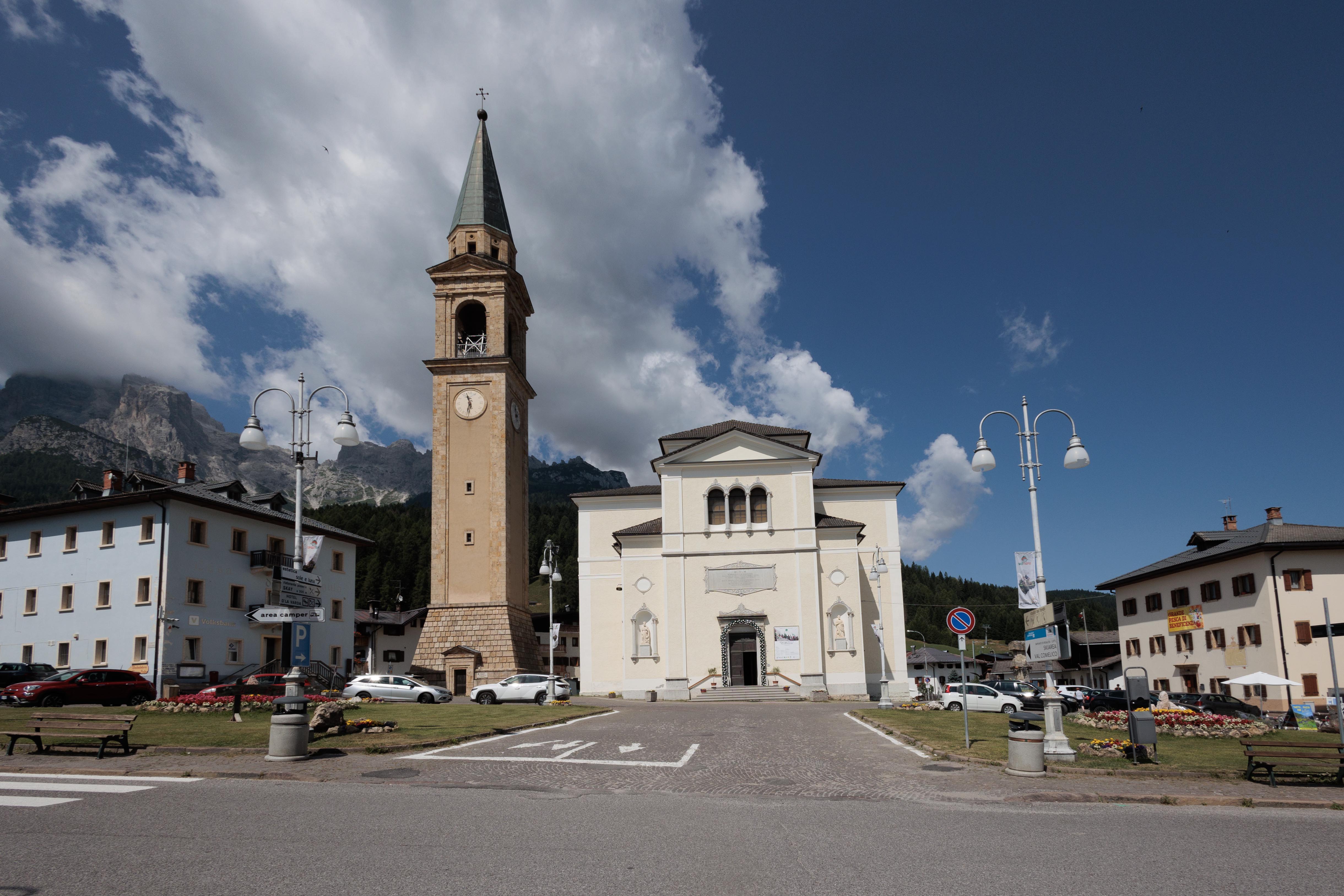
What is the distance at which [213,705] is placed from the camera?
23.2 meters

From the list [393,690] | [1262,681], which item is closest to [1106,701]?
[1262,681]

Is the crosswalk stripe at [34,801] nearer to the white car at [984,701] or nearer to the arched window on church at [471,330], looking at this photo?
the white car at [984,701]

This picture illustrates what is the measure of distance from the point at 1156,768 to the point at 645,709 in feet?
73.3

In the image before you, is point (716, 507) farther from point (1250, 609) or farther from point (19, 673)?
point (19, 673)

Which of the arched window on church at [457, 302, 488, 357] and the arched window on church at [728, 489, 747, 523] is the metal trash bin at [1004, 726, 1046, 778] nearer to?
the arched window on church at [728, 489, 747, 523]

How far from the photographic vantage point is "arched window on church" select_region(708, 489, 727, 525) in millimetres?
48219

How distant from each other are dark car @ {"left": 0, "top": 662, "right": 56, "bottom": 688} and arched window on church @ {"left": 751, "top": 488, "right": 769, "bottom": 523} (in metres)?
33.0

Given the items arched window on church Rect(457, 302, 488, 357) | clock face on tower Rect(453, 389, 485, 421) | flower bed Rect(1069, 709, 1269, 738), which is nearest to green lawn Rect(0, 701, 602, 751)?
flower bed Rect(1069, 709, 1269, 738)

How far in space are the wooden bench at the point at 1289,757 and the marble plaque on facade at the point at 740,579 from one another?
33236 mm

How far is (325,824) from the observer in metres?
9.15

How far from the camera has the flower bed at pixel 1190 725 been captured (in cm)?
2014

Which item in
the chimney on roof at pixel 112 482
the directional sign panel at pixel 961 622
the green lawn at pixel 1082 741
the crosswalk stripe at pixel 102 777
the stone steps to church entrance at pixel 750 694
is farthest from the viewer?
the chimney on roof at pixel 112 482

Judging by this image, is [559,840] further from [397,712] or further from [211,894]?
[397,712]

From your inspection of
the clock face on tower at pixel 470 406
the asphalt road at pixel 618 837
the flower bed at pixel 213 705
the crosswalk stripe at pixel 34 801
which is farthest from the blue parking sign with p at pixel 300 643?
the clock face on tower at pixel 470 406
